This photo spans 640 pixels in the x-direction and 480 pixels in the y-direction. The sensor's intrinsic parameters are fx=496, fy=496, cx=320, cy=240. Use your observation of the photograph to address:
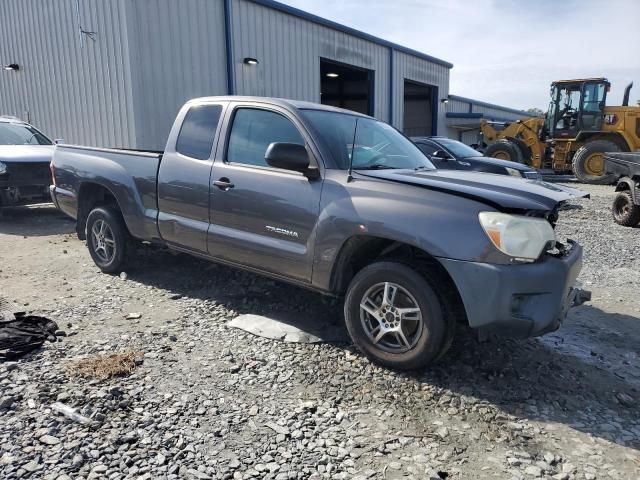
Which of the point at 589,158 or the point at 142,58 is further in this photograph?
the point at 589,158

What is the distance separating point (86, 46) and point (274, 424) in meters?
10.8

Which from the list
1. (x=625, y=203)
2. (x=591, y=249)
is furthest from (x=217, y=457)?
(x=625, y=203)

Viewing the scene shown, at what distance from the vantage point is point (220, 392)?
10.5ft

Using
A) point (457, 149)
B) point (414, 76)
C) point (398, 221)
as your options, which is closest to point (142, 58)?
point (457, 149)

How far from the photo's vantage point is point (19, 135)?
9844 mm

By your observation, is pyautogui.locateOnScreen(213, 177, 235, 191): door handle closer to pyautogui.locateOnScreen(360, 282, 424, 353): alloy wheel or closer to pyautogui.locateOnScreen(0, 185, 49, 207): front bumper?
pyautogui.locateOnScreen(360, 282, 424, 353): alloy wheel

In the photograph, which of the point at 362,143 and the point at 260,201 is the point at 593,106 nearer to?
the point at 362,143

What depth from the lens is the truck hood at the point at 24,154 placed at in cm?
859

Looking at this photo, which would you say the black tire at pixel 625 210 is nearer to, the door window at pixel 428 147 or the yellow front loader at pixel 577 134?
the door window at pixel 428 147

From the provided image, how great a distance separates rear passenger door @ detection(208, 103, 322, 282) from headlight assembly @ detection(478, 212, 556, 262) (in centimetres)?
125

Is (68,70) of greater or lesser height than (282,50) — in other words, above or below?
below

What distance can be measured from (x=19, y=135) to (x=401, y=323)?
377 inches

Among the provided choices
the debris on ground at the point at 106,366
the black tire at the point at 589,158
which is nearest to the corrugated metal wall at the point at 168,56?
the debris on ground at the point at 106,366

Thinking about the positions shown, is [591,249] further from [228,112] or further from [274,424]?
[274,424]
